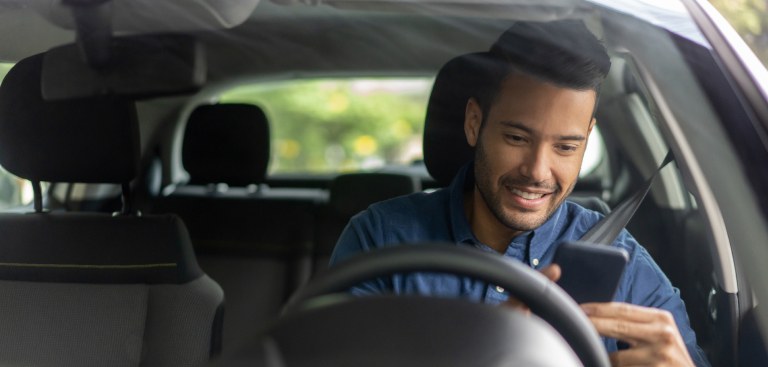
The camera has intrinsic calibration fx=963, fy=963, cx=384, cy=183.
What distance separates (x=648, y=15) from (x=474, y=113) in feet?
1.30

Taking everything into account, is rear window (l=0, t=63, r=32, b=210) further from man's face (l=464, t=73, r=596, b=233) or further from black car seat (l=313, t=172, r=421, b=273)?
man's face (l=464, t=73, r=596, b=233)

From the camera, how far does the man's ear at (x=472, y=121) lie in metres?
1.78

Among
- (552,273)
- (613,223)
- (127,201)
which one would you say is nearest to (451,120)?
(613,223)

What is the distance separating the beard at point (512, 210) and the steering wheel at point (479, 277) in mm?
546

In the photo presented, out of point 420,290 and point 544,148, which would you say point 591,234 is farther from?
point 420,290

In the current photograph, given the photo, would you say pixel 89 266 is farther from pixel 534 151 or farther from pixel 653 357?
pixel 653 357

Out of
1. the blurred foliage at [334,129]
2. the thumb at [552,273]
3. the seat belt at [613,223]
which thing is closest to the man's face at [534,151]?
the seat belt at [613,223]

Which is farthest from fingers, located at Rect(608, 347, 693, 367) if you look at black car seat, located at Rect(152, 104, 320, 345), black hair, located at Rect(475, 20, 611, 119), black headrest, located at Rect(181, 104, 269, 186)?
black headrest, located at Rect(181, 104, 269, 186)

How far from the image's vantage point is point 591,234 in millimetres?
1690

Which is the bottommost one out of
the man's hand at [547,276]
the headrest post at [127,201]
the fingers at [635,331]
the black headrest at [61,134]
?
the headrest post at [127,201]

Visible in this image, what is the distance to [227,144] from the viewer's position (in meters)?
A: 3.04

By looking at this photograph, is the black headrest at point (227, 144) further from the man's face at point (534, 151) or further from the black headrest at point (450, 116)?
the man's face at point (534, 151)

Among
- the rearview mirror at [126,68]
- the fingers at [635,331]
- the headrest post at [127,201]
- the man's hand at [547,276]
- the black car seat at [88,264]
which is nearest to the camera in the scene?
the man's hand at [547,276]

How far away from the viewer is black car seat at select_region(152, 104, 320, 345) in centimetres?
295
